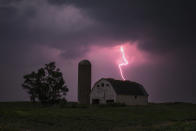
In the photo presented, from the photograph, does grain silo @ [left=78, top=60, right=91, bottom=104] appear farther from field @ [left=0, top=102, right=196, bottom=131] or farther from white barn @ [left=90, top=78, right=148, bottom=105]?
field @ [left=0, top=102, right=196, bottom=131]

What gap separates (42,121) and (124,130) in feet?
39.5

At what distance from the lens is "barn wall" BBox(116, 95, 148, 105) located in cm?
6639

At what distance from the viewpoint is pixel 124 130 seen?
2786 cm

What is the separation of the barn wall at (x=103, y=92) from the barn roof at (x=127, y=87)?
99 cm

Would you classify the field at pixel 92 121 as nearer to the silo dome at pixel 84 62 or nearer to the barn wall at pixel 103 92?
the barn wall at pixel 103 92

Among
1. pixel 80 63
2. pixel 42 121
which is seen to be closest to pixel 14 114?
pixel 42 121

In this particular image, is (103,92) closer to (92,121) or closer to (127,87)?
(127,87)

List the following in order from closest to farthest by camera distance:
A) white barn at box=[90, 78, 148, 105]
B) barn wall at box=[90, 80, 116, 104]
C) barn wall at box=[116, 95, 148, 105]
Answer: barn wall at box=[116, 95, 148, 105], white barn at box=[90, 78, 148, 105], barn wall at box=[90, 80, 116, 104]

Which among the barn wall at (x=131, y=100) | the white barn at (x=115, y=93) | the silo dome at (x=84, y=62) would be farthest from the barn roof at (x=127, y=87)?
the silo dome at (x=84, y=62)

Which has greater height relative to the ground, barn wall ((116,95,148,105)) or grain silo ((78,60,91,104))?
grain silo ((78,60,91,104))

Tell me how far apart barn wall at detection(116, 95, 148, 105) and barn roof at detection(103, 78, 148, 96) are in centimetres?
79

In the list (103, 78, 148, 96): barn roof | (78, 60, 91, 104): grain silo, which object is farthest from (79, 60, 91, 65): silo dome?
(103, 78, 148, 96): barn roof

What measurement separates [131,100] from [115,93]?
5.46 m

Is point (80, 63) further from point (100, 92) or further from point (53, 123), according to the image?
point (53, 123)
